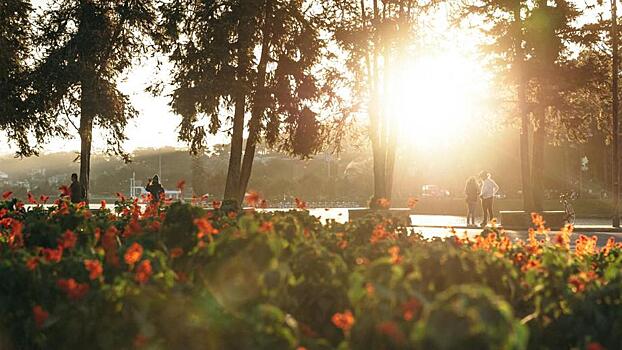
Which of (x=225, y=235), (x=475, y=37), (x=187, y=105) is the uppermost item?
(x=475, y=37)

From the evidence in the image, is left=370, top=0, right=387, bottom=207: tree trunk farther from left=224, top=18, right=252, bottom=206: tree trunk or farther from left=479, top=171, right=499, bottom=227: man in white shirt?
left=224, top=18, right=252, bottom=206: tree trunk

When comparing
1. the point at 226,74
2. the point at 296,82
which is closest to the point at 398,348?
the point at 226,74

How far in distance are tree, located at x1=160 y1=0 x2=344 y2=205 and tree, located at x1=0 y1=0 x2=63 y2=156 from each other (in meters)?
5.67

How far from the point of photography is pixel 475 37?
3133 cm

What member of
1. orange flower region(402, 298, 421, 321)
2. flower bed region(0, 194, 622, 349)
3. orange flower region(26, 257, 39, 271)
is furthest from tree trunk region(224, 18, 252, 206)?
orange flower region(402, 298, 421, 321)

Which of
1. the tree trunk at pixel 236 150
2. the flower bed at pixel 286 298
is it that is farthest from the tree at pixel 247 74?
the flower bed at pixel 286 298

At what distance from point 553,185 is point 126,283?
71966mm

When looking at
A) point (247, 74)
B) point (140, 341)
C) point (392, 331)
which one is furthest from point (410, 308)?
point (247, 74)

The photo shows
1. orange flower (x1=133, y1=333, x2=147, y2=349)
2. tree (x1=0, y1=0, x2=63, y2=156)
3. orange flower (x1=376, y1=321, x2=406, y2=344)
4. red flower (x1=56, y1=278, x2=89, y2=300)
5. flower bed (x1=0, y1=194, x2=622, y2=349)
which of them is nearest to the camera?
orange flower (x1=376, y1=321, x2=406, y2=344)

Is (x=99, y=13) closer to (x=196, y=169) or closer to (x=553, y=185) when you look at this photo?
(x=553, y=185)

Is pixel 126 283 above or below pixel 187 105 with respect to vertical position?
below

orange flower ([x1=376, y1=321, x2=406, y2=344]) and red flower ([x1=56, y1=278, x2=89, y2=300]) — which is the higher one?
red flower ([x1=56, y1=278, x2=89, y2=300])

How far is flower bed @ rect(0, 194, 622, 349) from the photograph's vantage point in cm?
329

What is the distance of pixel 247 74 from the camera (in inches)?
1077
